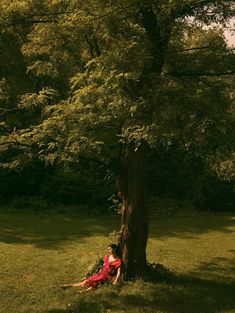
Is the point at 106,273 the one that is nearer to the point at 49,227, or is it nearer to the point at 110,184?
the point at 49,227

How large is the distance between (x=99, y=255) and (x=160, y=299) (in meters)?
5.19

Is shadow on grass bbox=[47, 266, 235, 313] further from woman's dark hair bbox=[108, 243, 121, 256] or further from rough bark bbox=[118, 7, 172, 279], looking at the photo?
woman's dark hair bbox=[108, 243, 121, 256]

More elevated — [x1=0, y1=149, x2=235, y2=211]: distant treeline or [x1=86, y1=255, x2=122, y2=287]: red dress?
[x1=0, y1=149, x2=235, y2=211]: distant treeline

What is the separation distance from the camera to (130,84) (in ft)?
35.0

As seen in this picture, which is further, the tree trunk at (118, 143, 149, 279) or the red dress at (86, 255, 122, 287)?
the tree trunk at (118, 143, 149, 279)

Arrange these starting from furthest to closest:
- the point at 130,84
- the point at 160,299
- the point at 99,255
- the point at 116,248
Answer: the point at 99,255, the point at 116,248, the point at 160,299, the point at 130,84

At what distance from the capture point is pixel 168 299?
1162 centimetres

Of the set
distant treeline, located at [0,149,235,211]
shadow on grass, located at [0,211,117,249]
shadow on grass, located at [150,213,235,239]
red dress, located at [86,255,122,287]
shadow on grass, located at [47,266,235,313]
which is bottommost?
shadow on grass, located at [47,266,235,313]

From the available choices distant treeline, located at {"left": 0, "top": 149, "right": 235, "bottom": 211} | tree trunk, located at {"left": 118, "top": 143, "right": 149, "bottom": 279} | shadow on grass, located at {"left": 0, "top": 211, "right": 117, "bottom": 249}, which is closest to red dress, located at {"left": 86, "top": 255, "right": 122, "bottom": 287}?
tree trunk, located at {"left": 118, "top": 143, "right": 149, "bottom": 279}

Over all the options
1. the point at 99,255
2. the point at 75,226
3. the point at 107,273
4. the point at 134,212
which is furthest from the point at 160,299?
the point at 75,226

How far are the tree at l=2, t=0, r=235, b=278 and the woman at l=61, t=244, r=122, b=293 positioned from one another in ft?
0.91

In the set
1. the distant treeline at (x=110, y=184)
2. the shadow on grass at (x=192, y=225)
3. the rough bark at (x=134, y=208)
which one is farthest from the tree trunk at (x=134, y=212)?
the distant treeline at (x=110, y=184)

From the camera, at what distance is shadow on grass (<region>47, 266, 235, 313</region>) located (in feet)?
36.2

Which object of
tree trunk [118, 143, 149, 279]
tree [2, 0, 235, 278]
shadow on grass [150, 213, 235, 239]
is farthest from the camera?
shadow on grass [150, 213, 235, 239]
